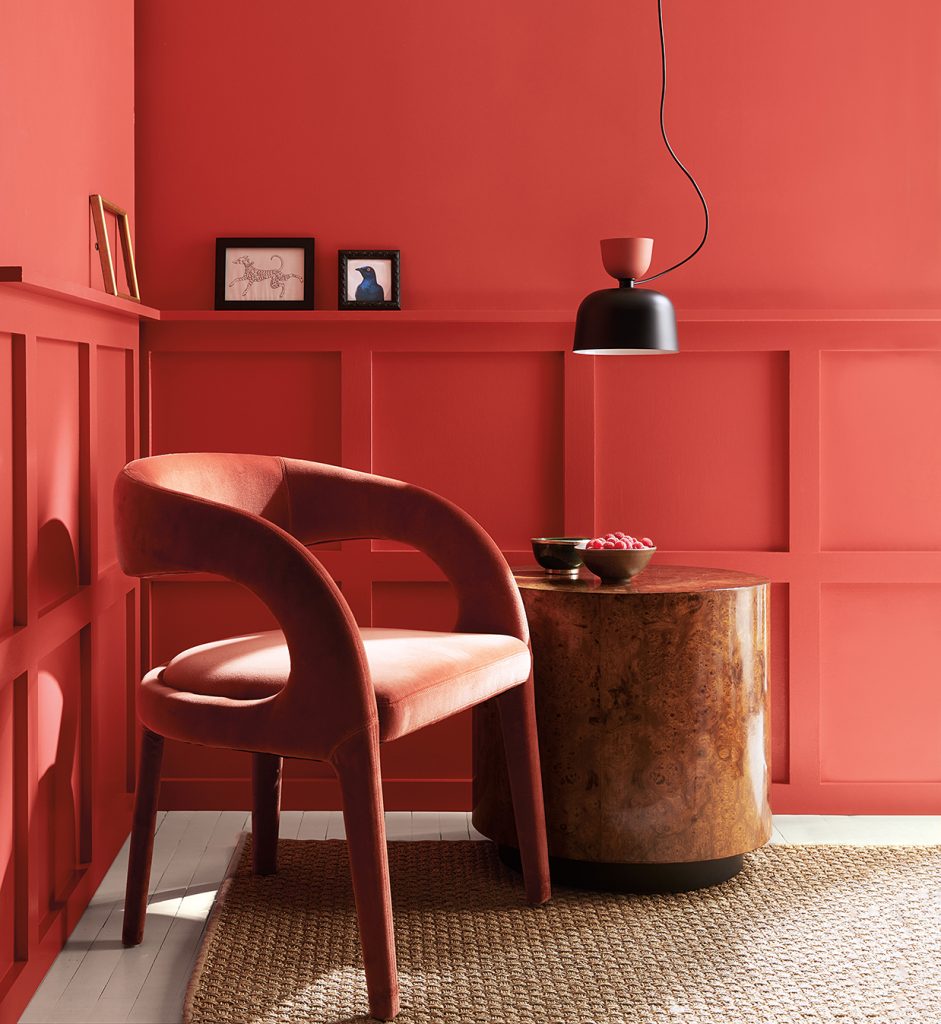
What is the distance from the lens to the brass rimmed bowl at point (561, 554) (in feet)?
8.14

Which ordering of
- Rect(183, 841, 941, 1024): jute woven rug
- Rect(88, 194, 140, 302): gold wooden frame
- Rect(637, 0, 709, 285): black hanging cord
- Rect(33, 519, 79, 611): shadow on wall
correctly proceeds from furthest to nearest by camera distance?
Rect(637, 0, 709, 285): black hanging cord < Rect(88, 194, 140, 302): gold wooden frame < Rect(33, 519, 79, 611): shadow on wall < Rect(183, 841, 941, 1024): jute woven rug

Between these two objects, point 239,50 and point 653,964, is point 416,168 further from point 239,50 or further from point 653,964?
point 653,964

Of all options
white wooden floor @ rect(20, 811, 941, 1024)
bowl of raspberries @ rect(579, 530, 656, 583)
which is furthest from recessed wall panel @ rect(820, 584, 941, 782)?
bowl of raspberries @ rect(579, 530, 656, 583)

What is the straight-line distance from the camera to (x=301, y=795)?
9.62 feet

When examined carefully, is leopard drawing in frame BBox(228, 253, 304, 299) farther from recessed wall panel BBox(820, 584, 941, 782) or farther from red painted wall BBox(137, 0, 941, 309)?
recessed wall panel BBox(820, 584, 941, 782)

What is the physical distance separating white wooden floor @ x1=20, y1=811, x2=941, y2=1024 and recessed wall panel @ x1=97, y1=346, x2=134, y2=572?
691 mm

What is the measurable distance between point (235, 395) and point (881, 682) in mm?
1797

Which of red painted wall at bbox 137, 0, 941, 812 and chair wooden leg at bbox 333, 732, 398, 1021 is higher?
red painted wall at bbox 137, 0, 941, 812

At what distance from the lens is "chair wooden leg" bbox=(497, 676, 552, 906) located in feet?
7.37

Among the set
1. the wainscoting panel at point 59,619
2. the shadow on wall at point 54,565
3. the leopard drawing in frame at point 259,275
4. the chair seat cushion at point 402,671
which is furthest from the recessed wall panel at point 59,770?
the leopard drawing in frame at point 259,275

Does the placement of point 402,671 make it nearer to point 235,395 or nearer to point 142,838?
point 142,838

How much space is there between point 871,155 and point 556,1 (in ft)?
2.88

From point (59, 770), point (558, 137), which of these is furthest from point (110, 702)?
point (558, 137)

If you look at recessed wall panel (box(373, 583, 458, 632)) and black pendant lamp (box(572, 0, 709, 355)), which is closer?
black pendant lamp (box(572, 0, 709, 355))
